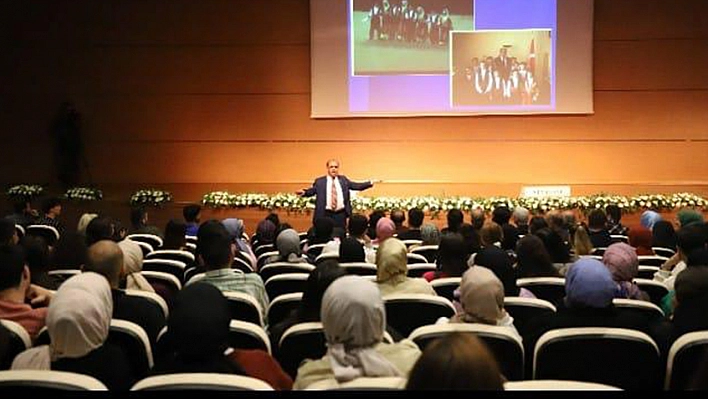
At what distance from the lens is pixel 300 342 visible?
3.00 m

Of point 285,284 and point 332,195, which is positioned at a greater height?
point 332,195

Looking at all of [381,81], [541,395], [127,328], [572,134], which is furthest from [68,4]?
[541,395]

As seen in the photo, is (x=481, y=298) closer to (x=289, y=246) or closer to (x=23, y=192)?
(x=289, y=246)

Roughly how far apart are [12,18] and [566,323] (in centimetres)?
1161

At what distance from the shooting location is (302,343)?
9.85 ft

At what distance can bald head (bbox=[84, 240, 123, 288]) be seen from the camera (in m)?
3.46

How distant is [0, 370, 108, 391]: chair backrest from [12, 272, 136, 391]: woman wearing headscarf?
337mm

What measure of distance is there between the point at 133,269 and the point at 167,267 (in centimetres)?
78

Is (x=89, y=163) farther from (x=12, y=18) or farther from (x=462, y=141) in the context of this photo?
(x=462, y=141)

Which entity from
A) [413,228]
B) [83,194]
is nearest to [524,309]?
[413,228]

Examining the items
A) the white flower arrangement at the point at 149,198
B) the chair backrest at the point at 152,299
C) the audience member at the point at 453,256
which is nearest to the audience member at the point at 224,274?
the chair backrest at the point at 152,299

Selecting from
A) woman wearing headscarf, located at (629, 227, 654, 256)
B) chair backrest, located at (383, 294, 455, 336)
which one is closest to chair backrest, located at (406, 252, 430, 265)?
woman wearing headscarf, located at (629, 227, 654, 256)

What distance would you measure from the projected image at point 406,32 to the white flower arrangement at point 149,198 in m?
3.62

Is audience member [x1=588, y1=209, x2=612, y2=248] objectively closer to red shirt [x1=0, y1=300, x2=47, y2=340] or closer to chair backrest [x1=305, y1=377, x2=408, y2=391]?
red shirt [x1=0, y1=300, x2=47, y2=340]
